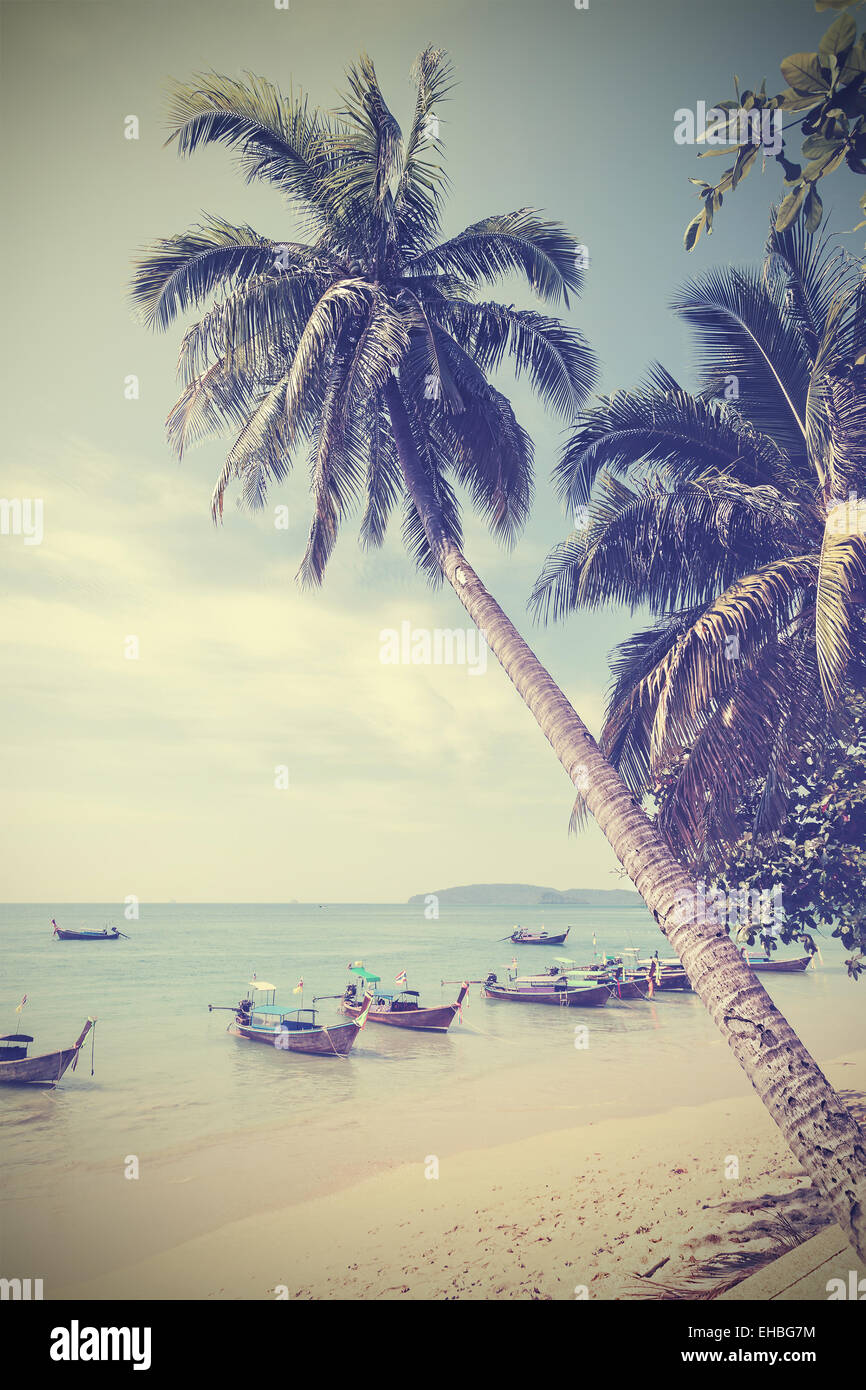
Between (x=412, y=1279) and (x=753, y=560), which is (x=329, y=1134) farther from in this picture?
(x=753, y=560)

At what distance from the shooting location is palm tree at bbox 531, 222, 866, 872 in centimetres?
813

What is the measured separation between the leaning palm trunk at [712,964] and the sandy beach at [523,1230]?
221 centimetres

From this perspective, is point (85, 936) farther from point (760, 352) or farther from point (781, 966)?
point (760, 352)

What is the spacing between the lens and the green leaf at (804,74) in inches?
128

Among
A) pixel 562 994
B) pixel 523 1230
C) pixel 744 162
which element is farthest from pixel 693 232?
pixel 562 994

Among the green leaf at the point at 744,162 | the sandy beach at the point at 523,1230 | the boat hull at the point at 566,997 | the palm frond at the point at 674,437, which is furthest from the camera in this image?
the boat hull at the point at 566,997

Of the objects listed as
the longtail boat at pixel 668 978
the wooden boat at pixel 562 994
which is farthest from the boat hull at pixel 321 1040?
the longtail boat at pixel 668 978

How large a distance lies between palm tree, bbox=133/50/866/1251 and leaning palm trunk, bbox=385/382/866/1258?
0.18 ft

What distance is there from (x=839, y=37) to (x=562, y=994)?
1287 inches

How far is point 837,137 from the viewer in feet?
11.8

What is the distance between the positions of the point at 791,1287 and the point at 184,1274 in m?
7.51

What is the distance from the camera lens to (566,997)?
31.6 metres

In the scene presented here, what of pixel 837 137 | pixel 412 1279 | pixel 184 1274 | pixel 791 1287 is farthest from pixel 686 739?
pixel 184 1274

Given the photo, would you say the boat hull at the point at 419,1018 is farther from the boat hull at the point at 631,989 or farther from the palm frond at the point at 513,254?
the palm frond at the point at 513,254
